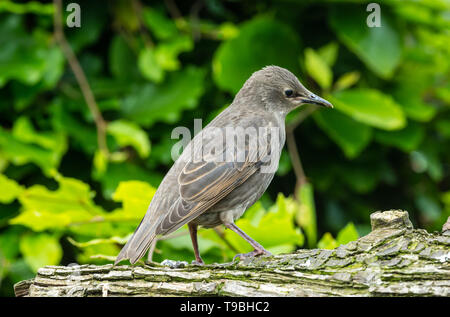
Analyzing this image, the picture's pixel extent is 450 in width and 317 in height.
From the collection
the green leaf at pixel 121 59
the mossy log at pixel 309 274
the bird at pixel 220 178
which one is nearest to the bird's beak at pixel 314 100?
the bird at pixel 220 178

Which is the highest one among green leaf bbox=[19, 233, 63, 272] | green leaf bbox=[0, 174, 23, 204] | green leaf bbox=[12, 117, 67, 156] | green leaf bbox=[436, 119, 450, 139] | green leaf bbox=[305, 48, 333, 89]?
green leaf bbox=[305, 48, 333, 89]

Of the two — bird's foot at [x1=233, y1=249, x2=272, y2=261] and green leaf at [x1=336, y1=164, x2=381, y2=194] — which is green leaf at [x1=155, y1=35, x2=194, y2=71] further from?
bird's foot at [x1=233, y1=249, x2=272, y2=261]

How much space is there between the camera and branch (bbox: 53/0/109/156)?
4.72 metres

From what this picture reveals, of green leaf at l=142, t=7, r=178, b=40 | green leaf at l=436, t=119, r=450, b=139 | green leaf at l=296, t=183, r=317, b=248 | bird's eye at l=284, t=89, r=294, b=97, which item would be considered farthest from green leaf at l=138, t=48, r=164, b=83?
green leaf at l=436, t=119, r=450, b=139

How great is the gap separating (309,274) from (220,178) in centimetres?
103

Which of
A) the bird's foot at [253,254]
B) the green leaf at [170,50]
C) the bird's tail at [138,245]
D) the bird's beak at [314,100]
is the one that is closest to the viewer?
the bird's tail at [138,245]

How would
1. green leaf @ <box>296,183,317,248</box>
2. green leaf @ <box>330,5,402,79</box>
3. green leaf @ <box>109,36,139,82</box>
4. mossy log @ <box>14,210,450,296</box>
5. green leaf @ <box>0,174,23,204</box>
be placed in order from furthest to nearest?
green leaf @ <box>109,36,139,82</box>
green leaf @ <box>330,5,402,79</box>
green leaf @ <box>296,183,317,248</box>
green leaf @ <box>0,174,23,204</box>
mossy log @ <box>14,210,450,296</box>

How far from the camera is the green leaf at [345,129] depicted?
16.1 feet

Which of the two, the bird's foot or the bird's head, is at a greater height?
the bird's head

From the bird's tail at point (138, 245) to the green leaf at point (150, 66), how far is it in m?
1.78

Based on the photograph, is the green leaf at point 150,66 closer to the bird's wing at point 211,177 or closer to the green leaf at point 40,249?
the bird's wing at point 211,177

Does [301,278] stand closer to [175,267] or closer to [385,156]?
[175,267]

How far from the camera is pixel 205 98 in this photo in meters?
5.48

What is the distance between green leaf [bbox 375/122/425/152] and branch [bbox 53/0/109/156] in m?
2.22
